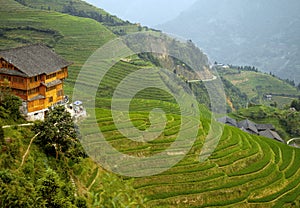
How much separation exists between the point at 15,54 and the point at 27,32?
45.9 meters

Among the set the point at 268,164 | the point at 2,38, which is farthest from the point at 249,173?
the point at 2,38

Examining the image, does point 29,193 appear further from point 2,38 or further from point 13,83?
point 2,38

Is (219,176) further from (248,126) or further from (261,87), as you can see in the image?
(261,87)

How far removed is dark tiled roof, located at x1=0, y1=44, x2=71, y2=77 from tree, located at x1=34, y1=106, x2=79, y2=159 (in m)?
3.39

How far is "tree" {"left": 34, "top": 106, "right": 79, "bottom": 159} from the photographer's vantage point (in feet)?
67.8

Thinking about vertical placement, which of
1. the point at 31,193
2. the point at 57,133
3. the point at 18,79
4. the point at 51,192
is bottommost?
the point at 51,192

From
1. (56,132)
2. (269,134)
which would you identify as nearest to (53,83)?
(56,132)

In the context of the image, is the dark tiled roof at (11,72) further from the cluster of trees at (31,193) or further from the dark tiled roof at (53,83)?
the cluster of trees at (31,193)

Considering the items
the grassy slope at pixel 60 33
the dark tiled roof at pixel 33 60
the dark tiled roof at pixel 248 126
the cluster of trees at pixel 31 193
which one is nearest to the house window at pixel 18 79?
the dark tiled roof at pixel 33 60

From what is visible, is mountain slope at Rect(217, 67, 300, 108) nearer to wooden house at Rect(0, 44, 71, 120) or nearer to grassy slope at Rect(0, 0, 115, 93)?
grassy slope at Rect(0, 0, 115, 93)

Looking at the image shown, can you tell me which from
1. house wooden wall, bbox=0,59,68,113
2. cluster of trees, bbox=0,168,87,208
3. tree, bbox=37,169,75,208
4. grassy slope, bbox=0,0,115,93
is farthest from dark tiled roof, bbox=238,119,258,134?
tree, bbox=37,169,75,208

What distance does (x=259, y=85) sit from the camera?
120812mm

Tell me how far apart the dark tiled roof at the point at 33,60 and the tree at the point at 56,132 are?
3.39 meters

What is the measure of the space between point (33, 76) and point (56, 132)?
4.41 m
